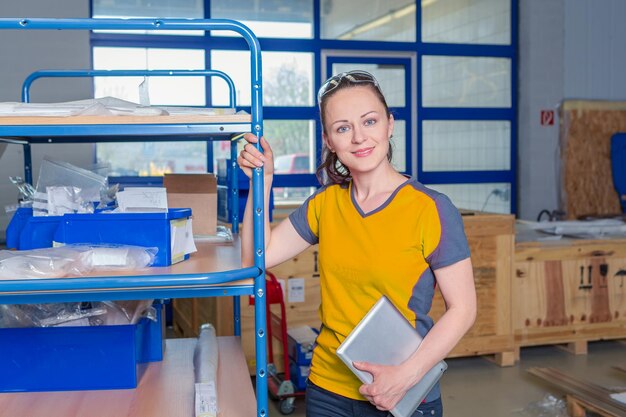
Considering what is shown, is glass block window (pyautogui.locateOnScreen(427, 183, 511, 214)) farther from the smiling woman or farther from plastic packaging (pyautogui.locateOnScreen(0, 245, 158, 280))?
plastic packaging (pyautogui.locateOnScreen(0, 245, 158, 280))

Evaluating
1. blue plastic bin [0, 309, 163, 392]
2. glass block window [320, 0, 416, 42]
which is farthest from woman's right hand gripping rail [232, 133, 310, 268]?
glass block window [320, 0, 416, 42]

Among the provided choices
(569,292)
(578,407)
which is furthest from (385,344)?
(569,292)

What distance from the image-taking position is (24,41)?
615 centimetres

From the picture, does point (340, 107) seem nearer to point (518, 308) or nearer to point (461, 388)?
point (461, 388)

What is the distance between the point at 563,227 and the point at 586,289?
0.65 metres

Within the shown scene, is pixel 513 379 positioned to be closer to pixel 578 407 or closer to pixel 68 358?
pixel 578 407

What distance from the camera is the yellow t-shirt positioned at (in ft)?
5.63

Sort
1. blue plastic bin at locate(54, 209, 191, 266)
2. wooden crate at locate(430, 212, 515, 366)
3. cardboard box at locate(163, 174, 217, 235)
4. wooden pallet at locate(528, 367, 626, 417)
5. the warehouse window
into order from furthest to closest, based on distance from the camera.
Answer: the warehouse window
wooden crate at locate(430, 212, 515, 366)
wooden pallet at locate(528, 367, 626, 417)
cardboard box at locate(163, 174, 217, 235)
blue plastic bin at locate(54, 209, 191, 266)

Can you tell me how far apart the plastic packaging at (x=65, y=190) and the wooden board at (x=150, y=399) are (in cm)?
53

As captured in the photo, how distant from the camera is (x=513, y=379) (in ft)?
14.7

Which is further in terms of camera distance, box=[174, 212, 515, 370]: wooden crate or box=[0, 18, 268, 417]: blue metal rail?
box=[174, 212, 515, 370]: wooden crate

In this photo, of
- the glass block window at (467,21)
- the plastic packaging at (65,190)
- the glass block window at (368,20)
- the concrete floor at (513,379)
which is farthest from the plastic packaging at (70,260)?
the glass block window at (467,21)

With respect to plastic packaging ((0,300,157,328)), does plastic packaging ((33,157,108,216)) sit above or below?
above

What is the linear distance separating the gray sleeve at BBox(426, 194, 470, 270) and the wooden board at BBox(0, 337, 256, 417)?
2.32ft
